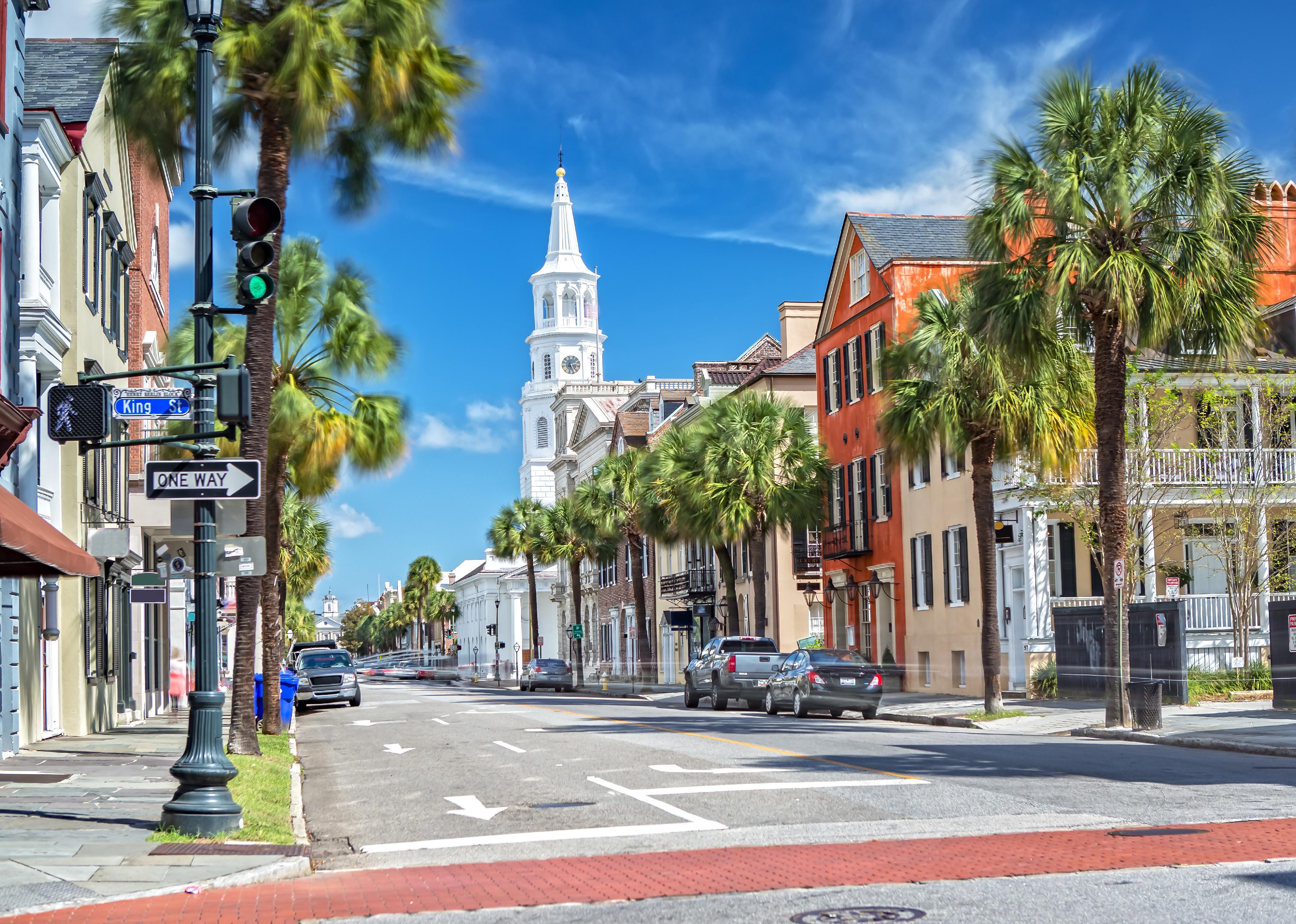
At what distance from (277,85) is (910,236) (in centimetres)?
2840

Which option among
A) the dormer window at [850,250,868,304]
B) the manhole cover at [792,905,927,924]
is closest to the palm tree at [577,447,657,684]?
the dormer window at [850,250,868,304]

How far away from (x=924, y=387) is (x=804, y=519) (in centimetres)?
1402

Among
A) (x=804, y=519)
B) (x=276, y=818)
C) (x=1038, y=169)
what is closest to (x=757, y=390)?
(x=804, y=519)

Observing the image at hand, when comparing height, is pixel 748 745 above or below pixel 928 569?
below

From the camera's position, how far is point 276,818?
12703mm

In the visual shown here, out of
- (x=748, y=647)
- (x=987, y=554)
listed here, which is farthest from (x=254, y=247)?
(x=748, y=647)

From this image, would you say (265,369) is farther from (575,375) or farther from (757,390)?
(575,375)

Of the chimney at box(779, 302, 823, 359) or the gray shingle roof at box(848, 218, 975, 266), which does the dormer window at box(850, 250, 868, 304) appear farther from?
the chimney at box(779, 302, 823, 359)

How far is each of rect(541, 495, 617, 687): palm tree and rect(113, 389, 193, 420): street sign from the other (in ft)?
178

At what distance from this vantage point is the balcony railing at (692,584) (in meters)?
59.9

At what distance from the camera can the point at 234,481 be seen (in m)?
11.8

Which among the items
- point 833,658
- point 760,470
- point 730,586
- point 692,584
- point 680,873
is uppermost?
point 760,470

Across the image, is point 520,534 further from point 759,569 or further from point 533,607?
point 759,569

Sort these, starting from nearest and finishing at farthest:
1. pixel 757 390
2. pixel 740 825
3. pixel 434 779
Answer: pixel 740 825, pixel 434 779, pixel 757 390
